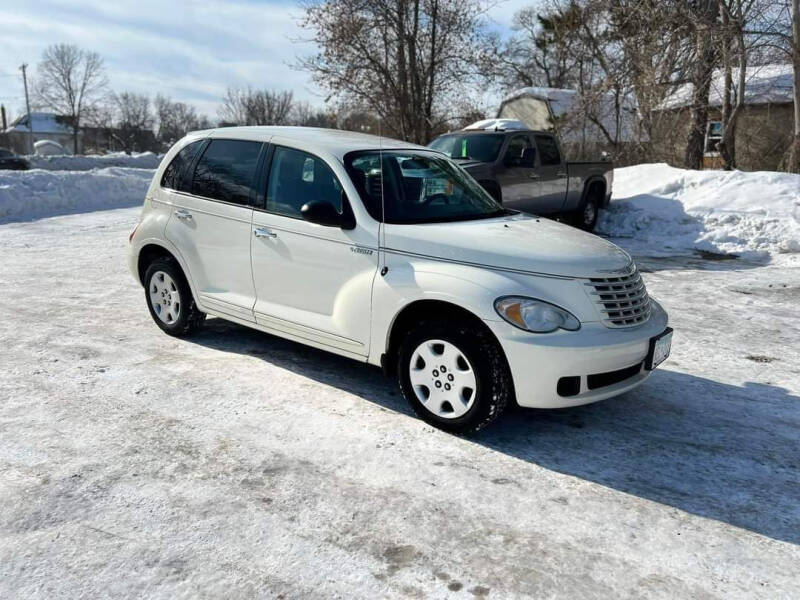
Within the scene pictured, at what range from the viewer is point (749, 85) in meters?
18.0

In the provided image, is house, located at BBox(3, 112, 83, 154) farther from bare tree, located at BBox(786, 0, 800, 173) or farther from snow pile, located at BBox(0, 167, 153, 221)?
bare tree, located at BBox(786, 0, 800, 173)

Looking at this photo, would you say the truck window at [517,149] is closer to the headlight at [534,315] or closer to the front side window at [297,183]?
the front side window at [297,183]

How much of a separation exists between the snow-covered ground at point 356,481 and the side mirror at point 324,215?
4.12 feet

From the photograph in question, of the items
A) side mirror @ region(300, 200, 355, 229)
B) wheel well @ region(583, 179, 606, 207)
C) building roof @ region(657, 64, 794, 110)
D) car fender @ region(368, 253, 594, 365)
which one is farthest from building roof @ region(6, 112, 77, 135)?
car fender @ region(368, 253, 594, 365)

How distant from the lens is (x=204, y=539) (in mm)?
3076

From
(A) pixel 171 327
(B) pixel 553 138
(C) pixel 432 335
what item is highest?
(B) pixel 553 138

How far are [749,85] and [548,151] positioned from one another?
31.4 ft

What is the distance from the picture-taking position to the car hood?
408cm

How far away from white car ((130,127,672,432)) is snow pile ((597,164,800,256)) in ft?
25.0

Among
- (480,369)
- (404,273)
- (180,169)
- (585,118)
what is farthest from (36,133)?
(480,369)

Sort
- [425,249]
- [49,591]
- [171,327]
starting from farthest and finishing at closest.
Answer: [171,327] → [425,249] → [49,591]

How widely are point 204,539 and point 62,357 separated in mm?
3156

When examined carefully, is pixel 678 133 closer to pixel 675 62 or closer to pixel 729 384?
pixel 675 62

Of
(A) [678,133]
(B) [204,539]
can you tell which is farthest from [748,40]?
(B) [204,539]
